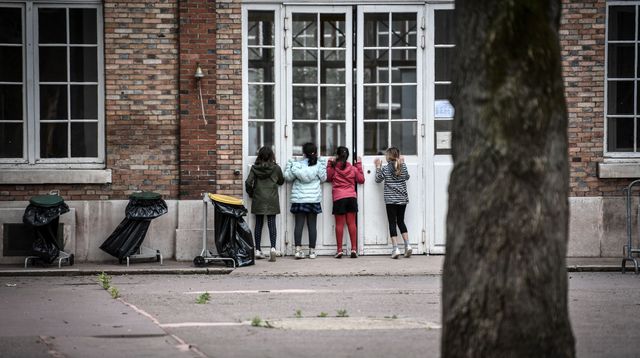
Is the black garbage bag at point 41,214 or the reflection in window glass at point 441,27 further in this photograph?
the reflection in window glass at point 441,27

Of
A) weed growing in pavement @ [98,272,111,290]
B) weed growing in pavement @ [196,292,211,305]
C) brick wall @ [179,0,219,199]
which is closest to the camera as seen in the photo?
weed growing in pavement @ [196,292,211,305]

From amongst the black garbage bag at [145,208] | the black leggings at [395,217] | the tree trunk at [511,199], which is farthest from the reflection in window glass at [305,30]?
the tree trunk at [511,199]

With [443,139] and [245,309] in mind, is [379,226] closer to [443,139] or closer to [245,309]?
[443,139]

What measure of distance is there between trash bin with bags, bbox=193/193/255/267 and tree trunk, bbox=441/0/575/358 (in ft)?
29.5

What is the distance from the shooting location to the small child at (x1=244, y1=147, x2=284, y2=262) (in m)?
15.2

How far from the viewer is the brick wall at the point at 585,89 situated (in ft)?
51.3

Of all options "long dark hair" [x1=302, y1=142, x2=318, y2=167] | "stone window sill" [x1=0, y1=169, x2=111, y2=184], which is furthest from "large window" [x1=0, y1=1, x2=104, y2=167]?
"long dark hair" [x1=302, y1=142, x2=318, y2=167]

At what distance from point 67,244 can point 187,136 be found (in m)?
2.34

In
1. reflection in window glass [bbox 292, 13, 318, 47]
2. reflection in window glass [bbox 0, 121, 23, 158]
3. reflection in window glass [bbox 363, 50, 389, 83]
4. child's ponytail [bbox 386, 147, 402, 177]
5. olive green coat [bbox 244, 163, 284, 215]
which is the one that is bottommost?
olive green coat [bbox 244, 163, 284, 215]

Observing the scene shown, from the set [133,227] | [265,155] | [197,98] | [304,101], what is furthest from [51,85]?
[304,101]

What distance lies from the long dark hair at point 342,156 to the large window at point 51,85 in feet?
11.5

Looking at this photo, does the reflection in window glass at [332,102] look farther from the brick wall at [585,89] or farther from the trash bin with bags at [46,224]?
the trash bin with bags at [46,224]

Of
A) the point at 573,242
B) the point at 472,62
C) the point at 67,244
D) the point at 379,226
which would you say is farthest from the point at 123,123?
the point at 472,62

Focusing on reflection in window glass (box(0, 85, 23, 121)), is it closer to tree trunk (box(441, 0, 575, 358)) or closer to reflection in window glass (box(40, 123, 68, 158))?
reflection in window glass (box(40, 123, 68, 158))
